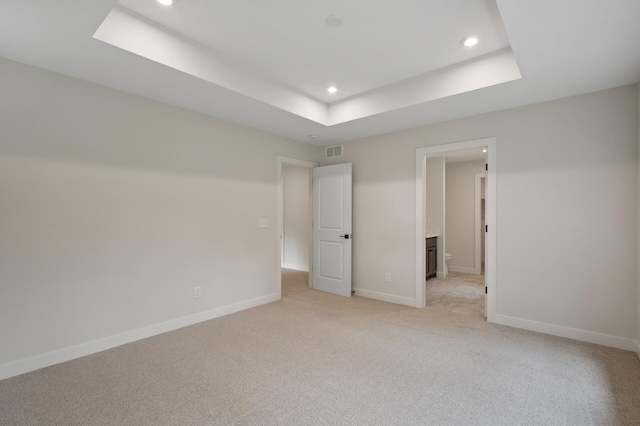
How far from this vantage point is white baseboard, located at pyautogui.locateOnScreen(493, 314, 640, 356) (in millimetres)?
2936

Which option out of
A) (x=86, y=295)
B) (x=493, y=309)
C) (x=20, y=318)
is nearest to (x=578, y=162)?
(x=493, y=309)

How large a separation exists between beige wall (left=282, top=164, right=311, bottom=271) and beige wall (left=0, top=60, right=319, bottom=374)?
302 cm

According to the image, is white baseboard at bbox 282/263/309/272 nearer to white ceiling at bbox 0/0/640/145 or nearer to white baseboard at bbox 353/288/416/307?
white baseboard at bbox 353/288/416/307

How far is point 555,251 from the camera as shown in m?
3.30

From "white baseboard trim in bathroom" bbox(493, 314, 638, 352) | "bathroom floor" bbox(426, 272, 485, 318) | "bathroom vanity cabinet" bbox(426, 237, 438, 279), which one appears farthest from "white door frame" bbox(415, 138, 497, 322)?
"bathroom vanity cabinet" bbox(426, 237, 438, 279)

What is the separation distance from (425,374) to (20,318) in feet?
10.7

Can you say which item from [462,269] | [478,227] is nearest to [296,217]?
[462,269]

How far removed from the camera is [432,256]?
20.3 ft

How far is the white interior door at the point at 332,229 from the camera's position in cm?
490

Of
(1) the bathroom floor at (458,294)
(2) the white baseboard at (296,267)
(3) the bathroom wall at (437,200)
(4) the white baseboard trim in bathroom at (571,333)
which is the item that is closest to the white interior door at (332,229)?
(1) the bathroom floor at (458,294)

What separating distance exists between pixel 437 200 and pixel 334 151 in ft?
9.04

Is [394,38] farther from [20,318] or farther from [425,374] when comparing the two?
[20,318]

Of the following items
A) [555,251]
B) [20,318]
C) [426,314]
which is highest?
[555,251]

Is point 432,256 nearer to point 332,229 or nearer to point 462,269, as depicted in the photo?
point 462,269
